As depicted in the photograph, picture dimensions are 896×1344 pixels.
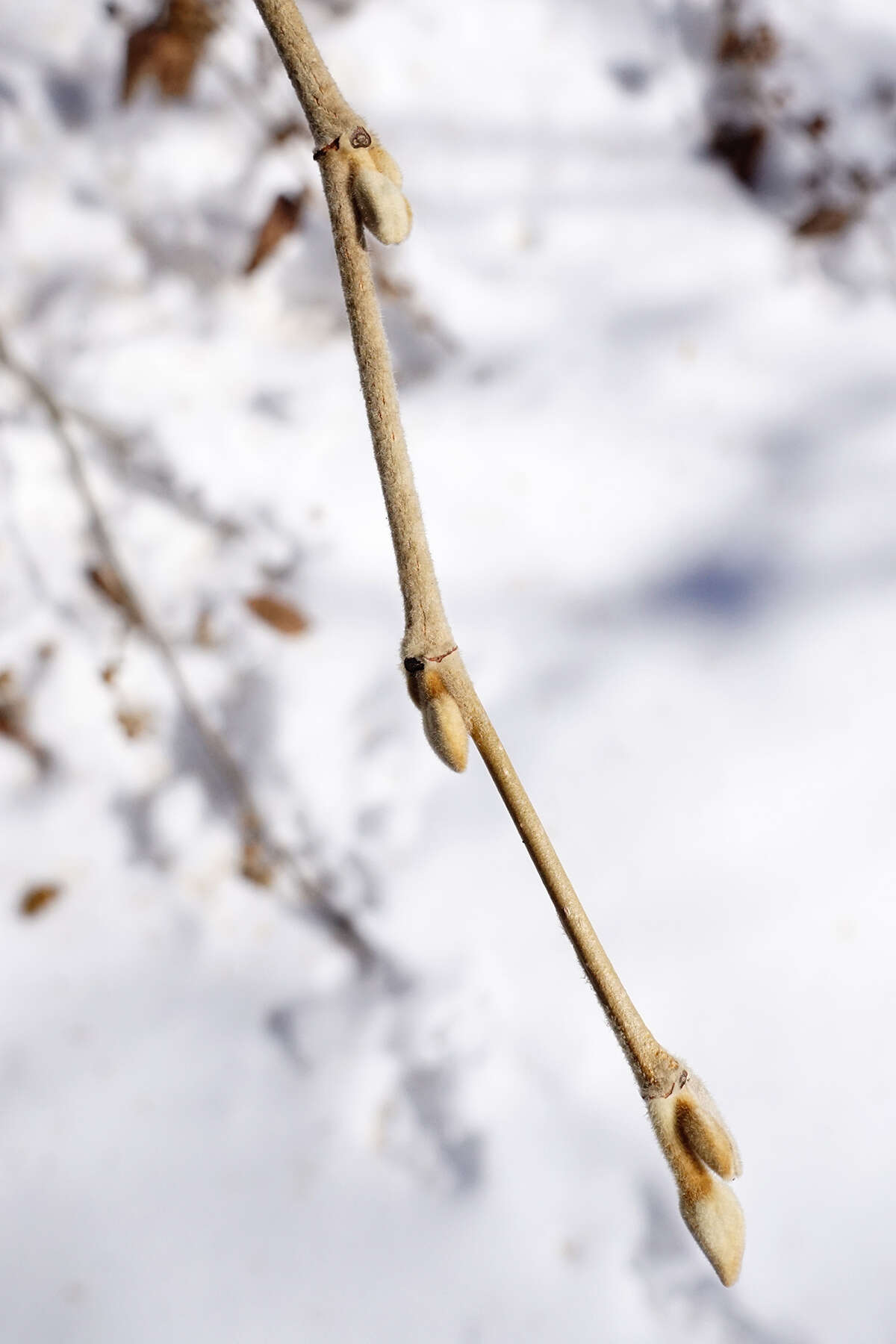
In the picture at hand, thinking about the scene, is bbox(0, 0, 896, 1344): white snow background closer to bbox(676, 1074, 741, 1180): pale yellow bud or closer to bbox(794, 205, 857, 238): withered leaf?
bbox(794, 205, 857, 238): withered leaf

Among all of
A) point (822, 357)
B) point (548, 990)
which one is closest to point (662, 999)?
point (548, 990)

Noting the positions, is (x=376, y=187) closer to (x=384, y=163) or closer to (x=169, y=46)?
(x=384, y=163)

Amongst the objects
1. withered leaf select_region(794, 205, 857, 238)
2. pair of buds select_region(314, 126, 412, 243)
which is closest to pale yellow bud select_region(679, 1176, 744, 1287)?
pair of buds select_region(314, 126, 412, 243)

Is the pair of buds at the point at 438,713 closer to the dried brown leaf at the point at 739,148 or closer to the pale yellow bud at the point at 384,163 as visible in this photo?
the pale yellow bud at the point at 384,163

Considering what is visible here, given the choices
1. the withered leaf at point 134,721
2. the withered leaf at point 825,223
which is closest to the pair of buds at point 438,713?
the withered leaf at point 134,721

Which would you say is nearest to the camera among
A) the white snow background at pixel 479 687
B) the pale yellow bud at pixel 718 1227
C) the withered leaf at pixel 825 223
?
the pale yellow bud at pixel 718 1227

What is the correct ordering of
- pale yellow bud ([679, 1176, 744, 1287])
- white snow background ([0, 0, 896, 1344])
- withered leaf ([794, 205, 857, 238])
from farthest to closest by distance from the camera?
withered leaf ([794, 205, 857, 238]) < white snow background ([0, 0, 896, 1344]) < pale yellow bud ([679, 1176, 744, 1287])

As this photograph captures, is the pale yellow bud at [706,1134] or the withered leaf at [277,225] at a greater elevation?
the withered leaf at [277,225]
